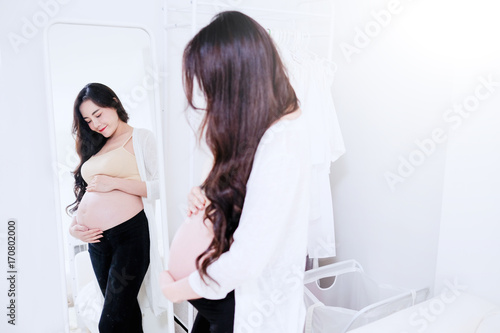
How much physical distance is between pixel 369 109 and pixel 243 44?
98cm

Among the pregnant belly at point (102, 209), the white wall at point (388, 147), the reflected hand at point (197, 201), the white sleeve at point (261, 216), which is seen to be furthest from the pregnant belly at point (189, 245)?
the white wall at point (388, 147)

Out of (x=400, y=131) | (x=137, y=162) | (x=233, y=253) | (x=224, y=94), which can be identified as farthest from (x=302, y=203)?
(x=400, y=131)

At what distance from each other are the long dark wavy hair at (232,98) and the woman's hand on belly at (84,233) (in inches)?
21.6

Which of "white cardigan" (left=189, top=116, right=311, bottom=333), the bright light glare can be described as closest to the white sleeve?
"white cardigan" (left=189, top=116, right=311, bottom=333)

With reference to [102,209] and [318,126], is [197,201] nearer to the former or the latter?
[102,209]

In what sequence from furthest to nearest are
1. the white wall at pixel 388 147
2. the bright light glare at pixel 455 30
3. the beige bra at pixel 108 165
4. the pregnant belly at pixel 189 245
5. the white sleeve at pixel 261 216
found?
1. the white wall at pixel 388 147
2. the beige bra at pixel 108 165
3. the bright light glare at pixel 455 30
4. the pregnant belly at pixel 189 245
5. the white sleeve at pixel 261 216

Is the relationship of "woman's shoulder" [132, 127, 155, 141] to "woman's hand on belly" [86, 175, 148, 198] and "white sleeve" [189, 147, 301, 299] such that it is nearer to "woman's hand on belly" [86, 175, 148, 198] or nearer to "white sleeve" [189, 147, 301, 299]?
"woman's hand on belly" [86, 175, 148, 198]

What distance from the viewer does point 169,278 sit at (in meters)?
1.07

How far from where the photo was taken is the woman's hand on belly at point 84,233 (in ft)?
4.40

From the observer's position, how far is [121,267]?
1.38m

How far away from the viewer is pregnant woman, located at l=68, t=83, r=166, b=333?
4.35 ft

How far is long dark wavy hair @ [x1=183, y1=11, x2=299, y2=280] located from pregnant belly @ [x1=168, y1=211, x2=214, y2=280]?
0.05 metres

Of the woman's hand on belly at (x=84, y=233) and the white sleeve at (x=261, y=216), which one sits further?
the woman's hand on belly at (x=84, y=233)

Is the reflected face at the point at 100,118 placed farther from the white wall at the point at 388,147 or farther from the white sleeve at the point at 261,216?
the white wall at the point at 388,147
